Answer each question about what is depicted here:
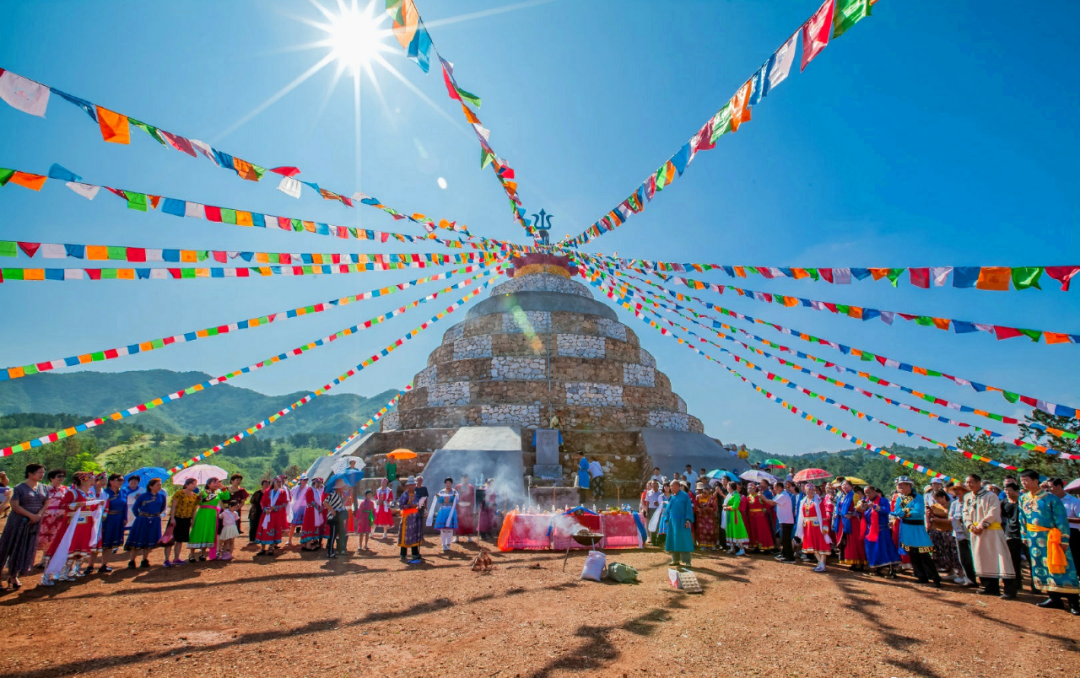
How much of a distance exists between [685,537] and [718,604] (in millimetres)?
2432

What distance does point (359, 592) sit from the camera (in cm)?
738

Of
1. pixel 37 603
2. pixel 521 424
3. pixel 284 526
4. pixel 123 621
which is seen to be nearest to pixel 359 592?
pixel 123 621

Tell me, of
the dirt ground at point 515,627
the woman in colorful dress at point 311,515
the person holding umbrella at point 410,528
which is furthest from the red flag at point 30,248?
the person holding umbrella at point 410,528

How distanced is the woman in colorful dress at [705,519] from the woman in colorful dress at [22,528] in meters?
11.8

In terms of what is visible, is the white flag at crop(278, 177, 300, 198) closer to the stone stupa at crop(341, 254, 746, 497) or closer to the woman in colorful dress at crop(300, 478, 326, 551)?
the woman in colorful dress at crop(300, 478, 326, 551)

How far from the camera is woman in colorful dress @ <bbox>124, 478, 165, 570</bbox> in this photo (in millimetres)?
9078

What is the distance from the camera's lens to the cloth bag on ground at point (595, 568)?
809 cm

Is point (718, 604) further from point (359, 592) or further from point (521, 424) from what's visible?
point (521, 424)

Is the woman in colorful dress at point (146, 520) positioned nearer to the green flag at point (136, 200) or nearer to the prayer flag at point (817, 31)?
the green flag at point (136, 200)

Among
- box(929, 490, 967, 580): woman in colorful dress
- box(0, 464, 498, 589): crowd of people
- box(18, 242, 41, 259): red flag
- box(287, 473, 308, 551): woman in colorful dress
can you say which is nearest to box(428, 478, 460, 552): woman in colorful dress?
box(0, 464, 498, 589): crowd of people

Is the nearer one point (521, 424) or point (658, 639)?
point (658, 639)

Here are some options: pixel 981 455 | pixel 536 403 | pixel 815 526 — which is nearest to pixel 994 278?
pixel 815 526

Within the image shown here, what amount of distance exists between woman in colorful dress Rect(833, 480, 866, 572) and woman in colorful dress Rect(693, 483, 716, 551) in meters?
2.48

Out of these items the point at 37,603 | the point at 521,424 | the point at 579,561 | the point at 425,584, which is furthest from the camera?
the point at 521,424
